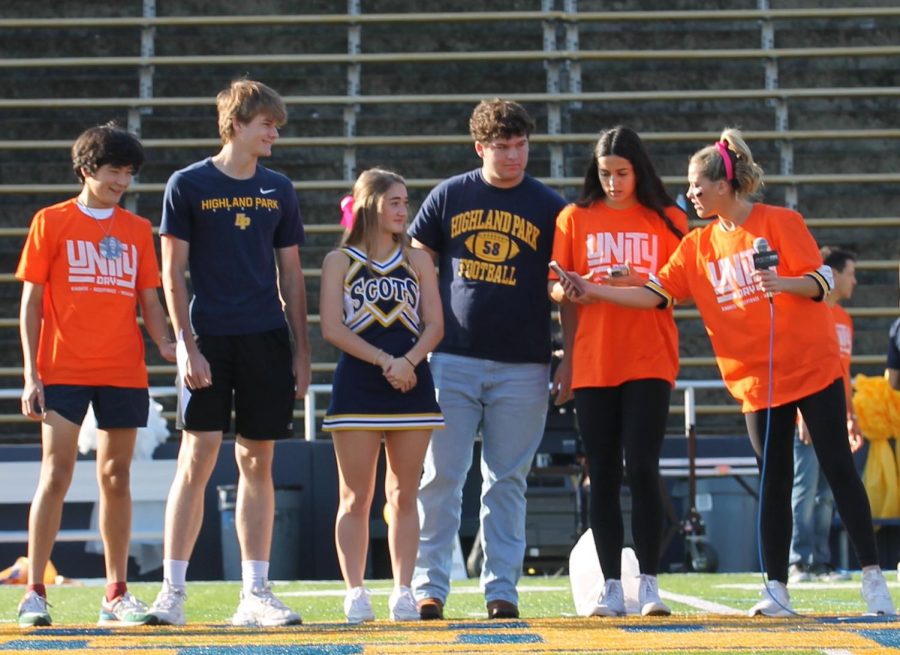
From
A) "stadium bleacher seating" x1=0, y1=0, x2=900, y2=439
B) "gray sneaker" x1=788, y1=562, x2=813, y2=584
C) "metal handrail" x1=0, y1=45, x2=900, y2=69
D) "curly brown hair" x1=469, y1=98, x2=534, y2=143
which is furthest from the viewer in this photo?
"metal handrail" x1=0, y1=45, x2=900, y2=69

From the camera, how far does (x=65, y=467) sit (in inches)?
179

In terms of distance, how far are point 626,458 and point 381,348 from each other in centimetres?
80

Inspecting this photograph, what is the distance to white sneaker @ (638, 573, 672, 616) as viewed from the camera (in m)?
4.37

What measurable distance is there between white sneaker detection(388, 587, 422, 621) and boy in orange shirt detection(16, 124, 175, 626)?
0.80m

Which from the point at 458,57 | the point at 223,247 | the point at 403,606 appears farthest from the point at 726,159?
the point at 458,57

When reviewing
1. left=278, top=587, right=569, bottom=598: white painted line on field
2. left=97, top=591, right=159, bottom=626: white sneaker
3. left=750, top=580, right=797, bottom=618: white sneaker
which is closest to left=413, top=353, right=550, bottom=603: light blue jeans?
left=750, top=580, right=797, bottom=618: white sneaker

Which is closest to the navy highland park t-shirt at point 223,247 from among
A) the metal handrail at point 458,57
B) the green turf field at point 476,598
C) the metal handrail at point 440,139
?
the green turf field at point 476,598

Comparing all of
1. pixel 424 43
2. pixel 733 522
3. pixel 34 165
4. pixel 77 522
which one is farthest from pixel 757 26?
pixel 77 522

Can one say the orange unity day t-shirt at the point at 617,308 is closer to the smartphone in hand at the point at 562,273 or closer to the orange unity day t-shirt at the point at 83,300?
the smartphone in hand at the point at 562,273

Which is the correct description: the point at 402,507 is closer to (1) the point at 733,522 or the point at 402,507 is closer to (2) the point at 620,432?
(2) the point at 620,432

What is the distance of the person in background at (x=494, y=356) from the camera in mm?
4691

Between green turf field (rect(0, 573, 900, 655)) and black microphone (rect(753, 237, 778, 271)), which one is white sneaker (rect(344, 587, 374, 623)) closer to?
green turf field (rect(0, 573, 900, 655))

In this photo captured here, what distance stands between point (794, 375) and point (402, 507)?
1209 millimetres

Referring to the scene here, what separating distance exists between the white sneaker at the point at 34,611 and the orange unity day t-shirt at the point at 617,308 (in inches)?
66.9
